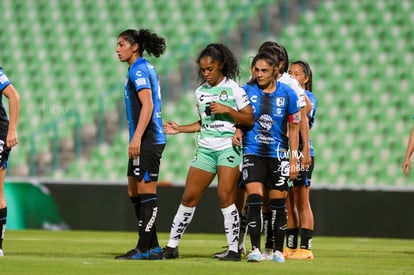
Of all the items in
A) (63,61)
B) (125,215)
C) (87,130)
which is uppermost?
(63,61)

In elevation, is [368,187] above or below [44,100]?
below

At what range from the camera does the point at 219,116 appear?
859cm

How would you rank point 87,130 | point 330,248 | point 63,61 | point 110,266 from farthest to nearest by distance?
point 63,61, point 87,130, point 330,248, point 110,266

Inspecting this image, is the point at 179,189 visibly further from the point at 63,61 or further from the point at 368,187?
the point at 63,61

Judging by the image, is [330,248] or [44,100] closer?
[330,248]

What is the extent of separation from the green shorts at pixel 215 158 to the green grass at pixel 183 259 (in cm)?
83

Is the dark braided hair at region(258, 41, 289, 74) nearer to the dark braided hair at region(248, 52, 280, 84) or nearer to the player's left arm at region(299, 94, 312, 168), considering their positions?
the dark braided hair at region(248, 52, 280, 84)

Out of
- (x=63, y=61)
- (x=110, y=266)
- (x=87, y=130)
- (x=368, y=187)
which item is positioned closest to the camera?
(x=110, y=266)

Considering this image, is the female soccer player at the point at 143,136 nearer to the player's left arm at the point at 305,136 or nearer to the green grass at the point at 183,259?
the green grass at the point at 183,259

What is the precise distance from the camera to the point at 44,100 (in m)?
18.8

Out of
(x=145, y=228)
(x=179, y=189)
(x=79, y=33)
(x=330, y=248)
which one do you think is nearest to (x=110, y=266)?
(x=145, y=228)

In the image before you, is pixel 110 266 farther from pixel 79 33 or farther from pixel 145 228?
pixel 79 33

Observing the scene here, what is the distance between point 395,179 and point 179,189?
156 inches

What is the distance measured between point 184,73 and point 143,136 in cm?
1038
